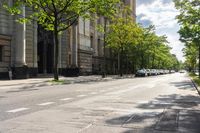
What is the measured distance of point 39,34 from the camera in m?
46.8

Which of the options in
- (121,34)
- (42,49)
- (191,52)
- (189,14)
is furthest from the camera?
(191,52)

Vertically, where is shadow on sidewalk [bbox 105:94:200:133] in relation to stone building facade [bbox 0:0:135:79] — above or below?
below

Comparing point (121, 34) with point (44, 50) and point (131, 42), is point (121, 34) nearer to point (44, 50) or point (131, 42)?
point (131, 42)

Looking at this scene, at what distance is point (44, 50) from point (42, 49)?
11.2 inches

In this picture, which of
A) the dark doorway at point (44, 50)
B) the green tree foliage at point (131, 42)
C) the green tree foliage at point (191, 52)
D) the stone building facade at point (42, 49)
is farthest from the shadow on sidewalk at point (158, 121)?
the green tree foliage at point (131, 42)

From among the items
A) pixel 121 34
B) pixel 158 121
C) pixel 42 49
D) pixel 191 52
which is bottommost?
pixel 158 121

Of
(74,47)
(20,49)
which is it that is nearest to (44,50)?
(74,47)

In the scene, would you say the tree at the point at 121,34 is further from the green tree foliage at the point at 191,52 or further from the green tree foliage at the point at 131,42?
the green tree foliage at the point at 191,52

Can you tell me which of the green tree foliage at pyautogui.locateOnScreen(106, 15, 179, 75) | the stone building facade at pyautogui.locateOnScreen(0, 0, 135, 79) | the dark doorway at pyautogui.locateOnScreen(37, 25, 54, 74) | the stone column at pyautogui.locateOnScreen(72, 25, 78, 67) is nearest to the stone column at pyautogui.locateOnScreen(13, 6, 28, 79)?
the stone building facade at pyautogui.locateOnScreen(0, 0, 135, 79)

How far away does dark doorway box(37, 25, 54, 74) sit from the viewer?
47.5 m

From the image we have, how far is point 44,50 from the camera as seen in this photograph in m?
48.3

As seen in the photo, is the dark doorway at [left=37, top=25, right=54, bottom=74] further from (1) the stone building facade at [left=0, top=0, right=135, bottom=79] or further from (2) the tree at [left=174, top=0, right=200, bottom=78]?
(2) the tree at [left=174, top=0, right=200, bottom=78]

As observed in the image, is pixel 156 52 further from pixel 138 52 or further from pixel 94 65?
pixel 94 65

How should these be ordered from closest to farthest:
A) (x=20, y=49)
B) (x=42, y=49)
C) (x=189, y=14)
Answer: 1. (x=189, y=14)
2. (x=20, y=49)
3. (x=42, y=49)
